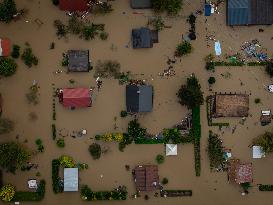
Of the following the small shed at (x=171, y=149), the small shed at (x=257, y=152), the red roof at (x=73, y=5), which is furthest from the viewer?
the small shed at (x=257, y=152)

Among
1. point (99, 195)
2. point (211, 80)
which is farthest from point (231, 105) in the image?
point (99, 195)

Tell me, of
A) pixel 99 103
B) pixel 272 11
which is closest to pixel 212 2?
pixel 272 11

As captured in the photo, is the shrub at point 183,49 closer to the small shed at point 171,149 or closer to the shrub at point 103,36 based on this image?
the shrub at point 103,36

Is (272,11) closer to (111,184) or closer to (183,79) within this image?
(183,79)

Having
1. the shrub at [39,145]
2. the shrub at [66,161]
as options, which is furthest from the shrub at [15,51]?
the shrub at [66,161]

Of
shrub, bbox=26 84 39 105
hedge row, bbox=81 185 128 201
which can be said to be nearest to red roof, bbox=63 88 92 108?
shrub, bbox=26 84 39 105

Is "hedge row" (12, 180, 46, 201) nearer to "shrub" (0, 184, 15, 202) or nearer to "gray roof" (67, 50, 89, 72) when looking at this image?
"shrub" (0, 184, 15, 202)
